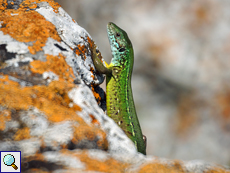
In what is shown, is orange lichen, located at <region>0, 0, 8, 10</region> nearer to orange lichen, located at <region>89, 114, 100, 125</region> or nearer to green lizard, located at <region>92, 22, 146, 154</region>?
green lizard, located at <region>92, 22, 146, 154</region>

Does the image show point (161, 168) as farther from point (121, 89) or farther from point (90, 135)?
point (121, 89)

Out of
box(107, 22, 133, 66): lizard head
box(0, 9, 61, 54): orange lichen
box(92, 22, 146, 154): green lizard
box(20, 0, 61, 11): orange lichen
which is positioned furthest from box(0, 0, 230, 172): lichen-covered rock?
box(107, 22, 133, 66): lizard head

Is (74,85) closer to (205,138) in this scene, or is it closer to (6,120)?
(6,120)

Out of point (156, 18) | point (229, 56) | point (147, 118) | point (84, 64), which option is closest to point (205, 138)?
point (147, 118)

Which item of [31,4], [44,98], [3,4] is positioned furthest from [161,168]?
[3,4]

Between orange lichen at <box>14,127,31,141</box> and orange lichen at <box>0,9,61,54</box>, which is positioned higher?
orange lichen at <box>0,9,61,54</box>

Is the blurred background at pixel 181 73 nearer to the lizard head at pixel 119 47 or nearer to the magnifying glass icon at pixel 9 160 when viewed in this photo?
the lizard head at pixel 119 47
